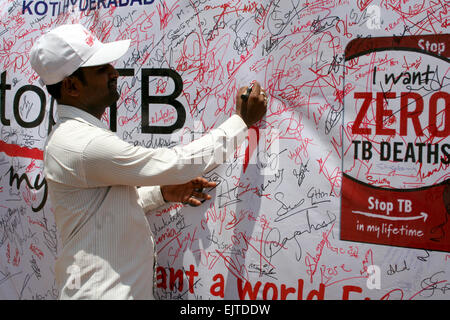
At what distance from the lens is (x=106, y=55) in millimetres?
1947

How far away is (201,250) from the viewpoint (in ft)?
7.64

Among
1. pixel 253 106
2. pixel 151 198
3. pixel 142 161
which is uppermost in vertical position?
pixel 253 106

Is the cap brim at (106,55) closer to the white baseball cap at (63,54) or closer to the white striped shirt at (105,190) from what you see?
the white baseball cap at (63,54)

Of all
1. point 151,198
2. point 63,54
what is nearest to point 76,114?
point 63,54

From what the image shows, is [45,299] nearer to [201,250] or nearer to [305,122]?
[201,250]

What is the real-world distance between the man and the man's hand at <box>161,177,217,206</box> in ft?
1.08

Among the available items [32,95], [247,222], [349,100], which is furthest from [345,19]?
[32,95]

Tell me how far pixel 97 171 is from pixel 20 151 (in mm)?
1207

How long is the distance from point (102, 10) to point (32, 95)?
0.64 metres

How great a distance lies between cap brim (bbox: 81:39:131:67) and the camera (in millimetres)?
1917

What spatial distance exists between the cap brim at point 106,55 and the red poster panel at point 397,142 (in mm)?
971

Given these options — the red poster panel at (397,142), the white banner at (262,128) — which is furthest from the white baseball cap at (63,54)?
the red poster panel at (397,142)

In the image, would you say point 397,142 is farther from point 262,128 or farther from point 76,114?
point 76,114
